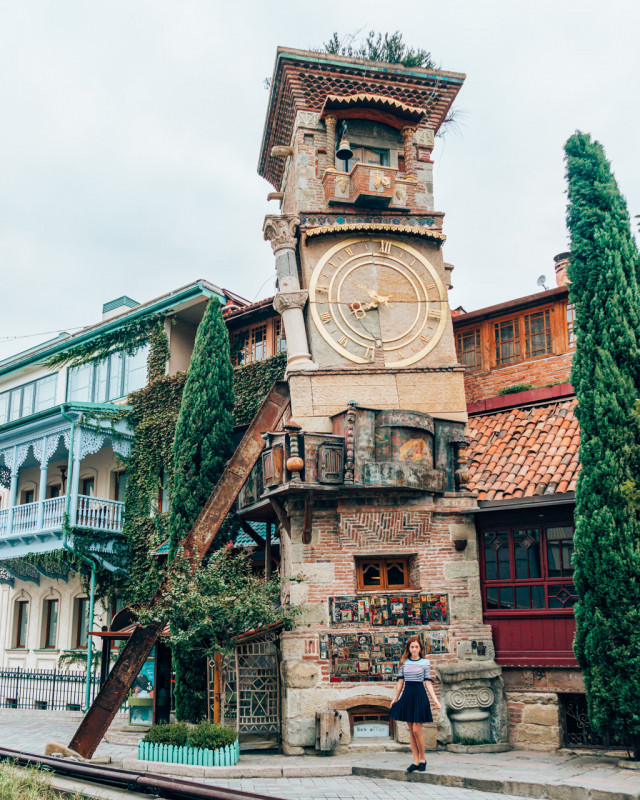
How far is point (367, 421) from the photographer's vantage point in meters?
14.4

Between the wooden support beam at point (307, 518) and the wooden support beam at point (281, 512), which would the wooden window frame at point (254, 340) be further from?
the wooden support beam at point (307, 518)

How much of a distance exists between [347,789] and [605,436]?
6.25 m

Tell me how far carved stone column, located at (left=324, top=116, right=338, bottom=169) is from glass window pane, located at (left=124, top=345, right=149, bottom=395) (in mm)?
9091

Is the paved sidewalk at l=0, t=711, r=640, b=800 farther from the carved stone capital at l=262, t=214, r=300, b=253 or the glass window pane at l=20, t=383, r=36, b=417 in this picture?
the glass window pane at l=20, t=383, r=36, b=417

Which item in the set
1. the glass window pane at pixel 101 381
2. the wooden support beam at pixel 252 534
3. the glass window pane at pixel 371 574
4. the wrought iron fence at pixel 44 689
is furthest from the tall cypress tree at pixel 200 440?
the glass window pane at pixel 101 381

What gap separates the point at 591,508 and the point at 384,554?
3.91m

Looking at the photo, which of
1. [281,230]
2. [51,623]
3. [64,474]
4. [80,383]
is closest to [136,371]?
[80,383]

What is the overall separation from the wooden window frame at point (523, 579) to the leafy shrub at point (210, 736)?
511 cm

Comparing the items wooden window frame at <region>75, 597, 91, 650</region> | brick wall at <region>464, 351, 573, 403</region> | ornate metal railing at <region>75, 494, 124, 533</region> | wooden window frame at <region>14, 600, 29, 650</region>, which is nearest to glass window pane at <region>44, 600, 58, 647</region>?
wooden window frame at <region>75, 597, 91, 650</region>

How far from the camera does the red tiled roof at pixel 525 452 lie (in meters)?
14.2

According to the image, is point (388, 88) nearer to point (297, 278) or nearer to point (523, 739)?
point (297, 278)

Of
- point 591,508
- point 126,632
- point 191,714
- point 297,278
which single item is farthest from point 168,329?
point 591,508

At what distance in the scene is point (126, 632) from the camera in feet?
53.9

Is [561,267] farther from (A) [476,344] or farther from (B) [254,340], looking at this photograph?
(B) [254,340]
